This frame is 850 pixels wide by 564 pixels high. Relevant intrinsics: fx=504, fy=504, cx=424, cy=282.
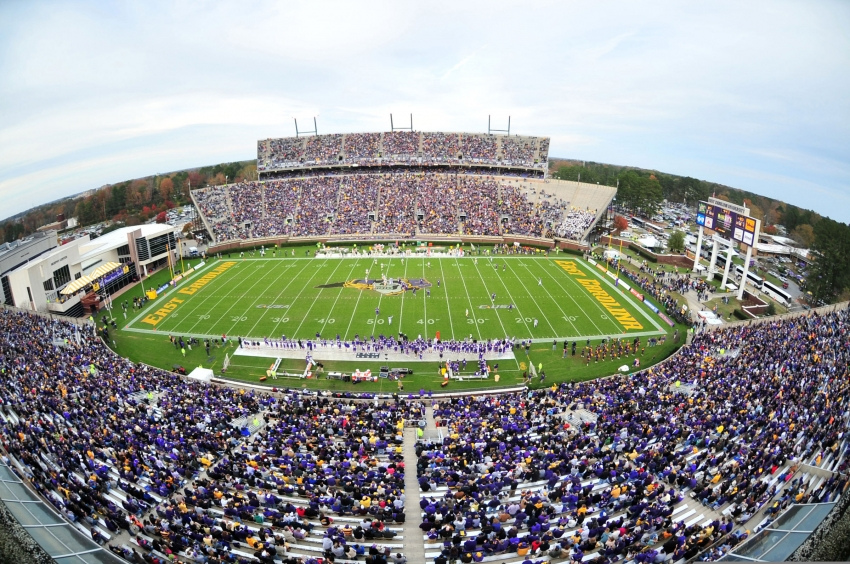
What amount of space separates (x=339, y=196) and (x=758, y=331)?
156 ft

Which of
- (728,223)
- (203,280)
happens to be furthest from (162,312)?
(728,223)

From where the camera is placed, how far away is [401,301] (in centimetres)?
3797

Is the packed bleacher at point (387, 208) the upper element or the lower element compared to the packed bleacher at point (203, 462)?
upper

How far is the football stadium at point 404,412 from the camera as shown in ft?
44.0

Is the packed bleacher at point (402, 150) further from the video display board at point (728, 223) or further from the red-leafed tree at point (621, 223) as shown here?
the video display board at point (728, 223)

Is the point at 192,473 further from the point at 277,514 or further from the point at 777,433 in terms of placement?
the point at 777,433

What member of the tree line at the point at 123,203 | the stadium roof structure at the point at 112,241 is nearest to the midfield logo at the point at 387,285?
the stadium roof structure at the point at 112,241

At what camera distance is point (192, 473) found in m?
16.7

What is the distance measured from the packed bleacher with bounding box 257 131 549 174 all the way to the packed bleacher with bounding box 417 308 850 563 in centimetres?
4876

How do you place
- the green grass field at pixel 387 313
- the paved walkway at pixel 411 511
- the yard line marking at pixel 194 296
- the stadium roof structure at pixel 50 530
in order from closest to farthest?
the stadium roof structure at pixel 50 530
the paved walkway at pixel 411 511
the green grass field at pixel 387 313
the yard line marking at pixel 194 296

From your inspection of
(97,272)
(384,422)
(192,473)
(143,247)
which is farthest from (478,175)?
(192,473)

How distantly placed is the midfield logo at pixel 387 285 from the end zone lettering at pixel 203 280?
33.7 ft

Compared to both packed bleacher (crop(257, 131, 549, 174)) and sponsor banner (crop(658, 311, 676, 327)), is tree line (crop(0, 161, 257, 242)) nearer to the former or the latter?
packed bleacher (crop(257, 131, 549, 174))

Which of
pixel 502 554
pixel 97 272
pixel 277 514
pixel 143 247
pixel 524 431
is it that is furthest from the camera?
pixel 143 247
